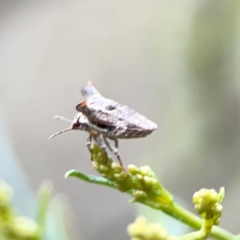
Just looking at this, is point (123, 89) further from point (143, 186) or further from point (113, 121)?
point (143, 186)

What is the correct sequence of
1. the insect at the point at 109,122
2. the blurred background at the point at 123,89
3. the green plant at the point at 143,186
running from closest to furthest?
the green plant at the point at 143,186 < the insect at the point at 109,122 < the blurred background at the point at 123,89

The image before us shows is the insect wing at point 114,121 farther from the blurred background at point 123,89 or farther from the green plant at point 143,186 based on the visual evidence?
the blurred background at point 123,89

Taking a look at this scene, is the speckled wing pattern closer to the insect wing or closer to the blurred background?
the insect wing

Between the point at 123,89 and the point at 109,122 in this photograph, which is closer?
the point at 109,122

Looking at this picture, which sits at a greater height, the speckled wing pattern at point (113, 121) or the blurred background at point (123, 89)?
the blurred background at point (123, 89)

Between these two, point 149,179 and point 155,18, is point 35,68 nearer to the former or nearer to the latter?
point 155,18

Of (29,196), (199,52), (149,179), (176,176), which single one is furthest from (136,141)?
(149,179)

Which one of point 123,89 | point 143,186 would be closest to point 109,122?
point 143,186

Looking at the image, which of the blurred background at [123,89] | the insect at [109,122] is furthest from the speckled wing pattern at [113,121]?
the blurred background at [123,89]

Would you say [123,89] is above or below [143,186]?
above
